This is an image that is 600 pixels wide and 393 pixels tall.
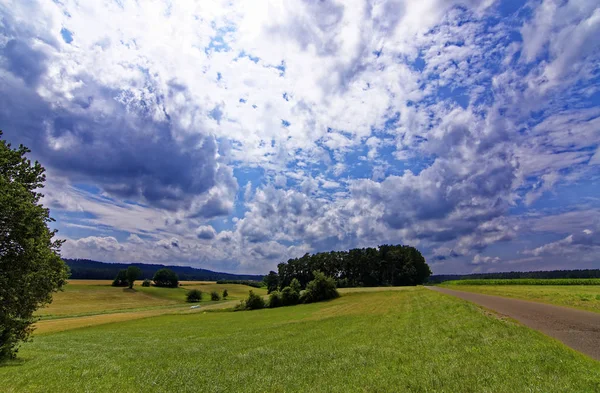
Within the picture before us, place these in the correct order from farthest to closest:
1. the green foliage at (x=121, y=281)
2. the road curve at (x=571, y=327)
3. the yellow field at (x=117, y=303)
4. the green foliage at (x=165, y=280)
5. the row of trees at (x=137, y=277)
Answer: the green foliage at (x=165, y=280), the green foliage at (x=121, y=281), the row of trees at (x=137, y=277), the yellow field at (x=117, y=303), the road curve at (x=571, y=327)

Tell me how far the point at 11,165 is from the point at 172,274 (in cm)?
19451

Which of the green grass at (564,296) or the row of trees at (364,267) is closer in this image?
the green grass at (564,296)

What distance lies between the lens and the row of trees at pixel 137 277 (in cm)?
17175

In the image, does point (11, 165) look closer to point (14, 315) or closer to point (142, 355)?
point (14, 315)

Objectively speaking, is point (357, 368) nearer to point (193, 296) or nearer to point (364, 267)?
point (364, 267)

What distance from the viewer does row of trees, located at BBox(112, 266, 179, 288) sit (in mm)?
171750

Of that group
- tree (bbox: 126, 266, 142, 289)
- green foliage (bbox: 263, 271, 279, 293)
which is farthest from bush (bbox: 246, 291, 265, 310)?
tree (bbox: 126, 266, 142, 289)

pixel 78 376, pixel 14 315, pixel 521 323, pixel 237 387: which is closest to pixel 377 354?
pixel 237 387

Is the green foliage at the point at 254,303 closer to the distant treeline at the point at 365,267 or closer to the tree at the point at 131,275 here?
the distant treeline at the point at 365,267

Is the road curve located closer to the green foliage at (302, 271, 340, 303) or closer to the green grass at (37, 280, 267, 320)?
the green foliage at (302, 271, 340, 303)

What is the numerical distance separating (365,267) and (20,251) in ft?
500

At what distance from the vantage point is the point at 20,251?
20.0 m

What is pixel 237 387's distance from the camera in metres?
15.0

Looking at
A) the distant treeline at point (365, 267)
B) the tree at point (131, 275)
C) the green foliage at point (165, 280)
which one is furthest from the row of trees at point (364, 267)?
the tree at point (131, 275)
